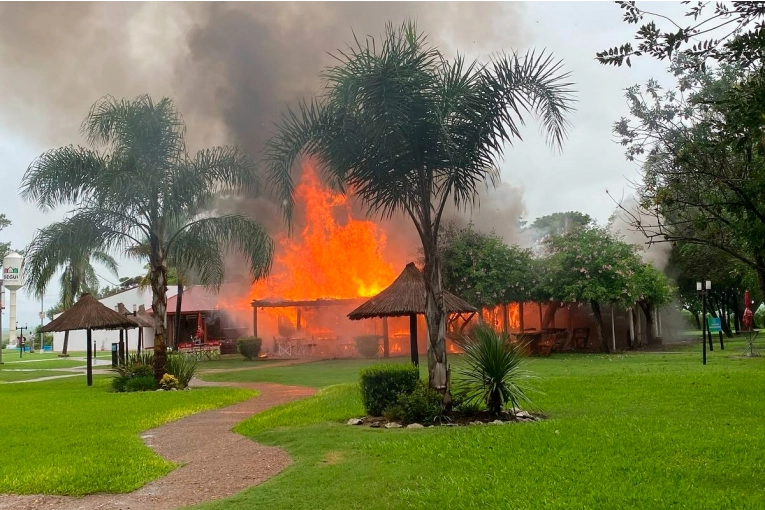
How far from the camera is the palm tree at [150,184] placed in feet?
59.4

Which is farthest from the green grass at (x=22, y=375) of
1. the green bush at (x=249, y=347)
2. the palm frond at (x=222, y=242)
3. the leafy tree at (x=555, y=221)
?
the leafy tree at (x=555, y=221)

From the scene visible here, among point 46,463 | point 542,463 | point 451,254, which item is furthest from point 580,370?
point 46,463

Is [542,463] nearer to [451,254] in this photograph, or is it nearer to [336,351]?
[451,254]

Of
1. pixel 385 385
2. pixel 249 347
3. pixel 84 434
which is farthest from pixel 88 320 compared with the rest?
pixel 385 385

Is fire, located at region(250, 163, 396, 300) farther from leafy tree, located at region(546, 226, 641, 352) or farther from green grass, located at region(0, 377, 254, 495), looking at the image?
green grass, located at region(0, 377, 254, 495)

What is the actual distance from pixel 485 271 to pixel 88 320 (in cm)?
1505

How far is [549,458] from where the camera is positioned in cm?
659

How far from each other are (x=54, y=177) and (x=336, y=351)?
15.0 meters

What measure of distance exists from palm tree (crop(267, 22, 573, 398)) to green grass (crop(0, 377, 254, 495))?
4.15 metres

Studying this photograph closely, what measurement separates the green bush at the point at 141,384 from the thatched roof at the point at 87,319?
2421mm

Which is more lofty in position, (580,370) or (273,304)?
(273,304)

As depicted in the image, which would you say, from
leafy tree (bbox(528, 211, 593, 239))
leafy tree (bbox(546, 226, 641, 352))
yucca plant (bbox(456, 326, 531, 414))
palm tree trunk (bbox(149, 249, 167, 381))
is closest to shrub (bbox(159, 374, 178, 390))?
palm tree trunk (bbox(149, 249, 167, 381))

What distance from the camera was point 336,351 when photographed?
29.8 meters

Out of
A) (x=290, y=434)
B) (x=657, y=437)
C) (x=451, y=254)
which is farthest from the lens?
(x=451, y=254)
